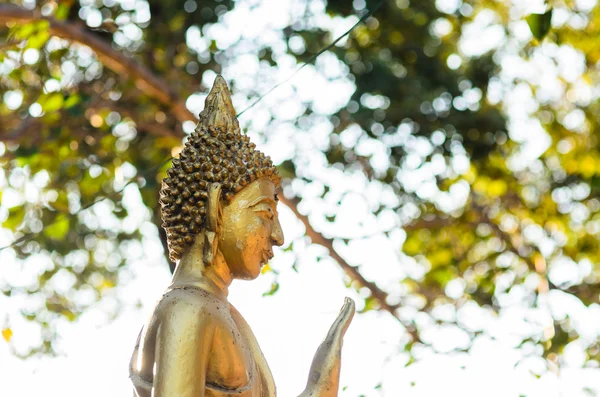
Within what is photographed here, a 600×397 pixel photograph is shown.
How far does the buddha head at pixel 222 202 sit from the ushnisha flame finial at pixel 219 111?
1.1 inches

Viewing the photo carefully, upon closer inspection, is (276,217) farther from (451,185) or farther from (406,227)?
(451,185)

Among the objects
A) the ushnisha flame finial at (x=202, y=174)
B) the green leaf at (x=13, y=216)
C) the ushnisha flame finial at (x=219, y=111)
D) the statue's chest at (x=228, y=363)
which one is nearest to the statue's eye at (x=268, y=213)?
the ushnisha flame finial at (x=202, y=174)

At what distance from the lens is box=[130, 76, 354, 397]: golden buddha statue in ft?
11.8

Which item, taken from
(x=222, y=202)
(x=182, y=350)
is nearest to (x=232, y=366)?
(x=182, y=350)

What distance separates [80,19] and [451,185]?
3.86 metres

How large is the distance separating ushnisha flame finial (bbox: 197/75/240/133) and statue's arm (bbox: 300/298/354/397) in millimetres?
835

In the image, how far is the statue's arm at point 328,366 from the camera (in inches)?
155

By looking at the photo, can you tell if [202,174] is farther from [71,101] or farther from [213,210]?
[71,101]

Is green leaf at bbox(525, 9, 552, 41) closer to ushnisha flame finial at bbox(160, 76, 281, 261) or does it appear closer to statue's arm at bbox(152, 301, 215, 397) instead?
ushnisha flame finial at bbox(160, 76, 281, 261)

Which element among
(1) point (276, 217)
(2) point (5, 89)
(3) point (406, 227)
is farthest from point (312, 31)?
(1) point (276, 217)

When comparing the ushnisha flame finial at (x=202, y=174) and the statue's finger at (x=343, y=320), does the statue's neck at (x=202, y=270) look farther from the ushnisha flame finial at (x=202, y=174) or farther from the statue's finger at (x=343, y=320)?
the statue's finger at (x=343, y=320)

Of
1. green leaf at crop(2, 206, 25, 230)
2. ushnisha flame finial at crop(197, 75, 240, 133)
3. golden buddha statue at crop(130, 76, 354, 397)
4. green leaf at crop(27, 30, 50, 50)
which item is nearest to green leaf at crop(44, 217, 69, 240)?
green leaf at crop(2, 206, 25, 230)

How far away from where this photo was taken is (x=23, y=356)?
11.7 metres

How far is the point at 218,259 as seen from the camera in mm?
3902
